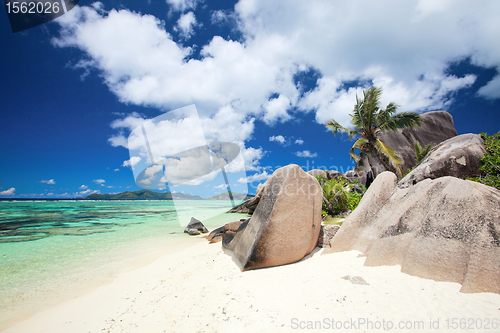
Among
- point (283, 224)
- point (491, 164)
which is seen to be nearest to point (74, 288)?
point (283, 224)

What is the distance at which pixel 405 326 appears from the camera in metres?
2.08

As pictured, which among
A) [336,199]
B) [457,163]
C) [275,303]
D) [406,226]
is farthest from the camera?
[336,199]

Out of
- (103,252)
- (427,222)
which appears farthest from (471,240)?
(103,252)

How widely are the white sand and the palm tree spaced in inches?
488

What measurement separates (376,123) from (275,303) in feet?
51.8

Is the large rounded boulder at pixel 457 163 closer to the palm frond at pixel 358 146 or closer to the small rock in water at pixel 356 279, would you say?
the small rock in water at pixel 356 279

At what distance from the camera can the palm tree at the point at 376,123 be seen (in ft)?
45.4

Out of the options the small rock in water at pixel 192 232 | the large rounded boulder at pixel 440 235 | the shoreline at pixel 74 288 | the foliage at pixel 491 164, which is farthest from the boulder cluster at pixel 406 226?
the small rock in water at pixel 192 232

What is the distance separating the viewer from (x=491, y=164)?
6.32m

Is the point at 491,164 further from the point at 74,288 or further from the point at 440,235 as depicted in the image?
the point at 74,288

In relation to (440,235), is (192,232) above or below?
above

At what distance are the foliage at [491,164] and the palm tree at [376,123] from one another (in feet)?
21.1

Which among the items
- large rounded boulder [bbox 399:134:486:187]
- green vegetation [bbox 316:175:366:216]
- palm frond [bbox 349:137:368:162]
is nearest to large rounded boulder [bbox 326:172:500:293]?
large rounded boulder [bbox 399:134:486:187]

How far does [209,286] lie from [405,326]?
2983mm
